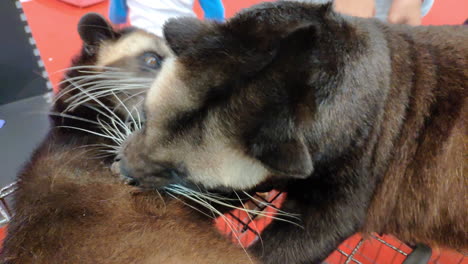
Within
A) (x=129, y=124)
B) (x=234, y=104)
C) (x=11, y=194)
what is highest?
(x=234, y=104)

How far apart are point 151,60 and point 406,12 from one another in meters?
0.93

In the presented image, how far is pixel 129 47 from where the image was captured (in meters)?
0.98

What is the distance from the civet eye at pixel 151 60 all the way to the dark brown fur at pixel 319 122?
1.05 feet

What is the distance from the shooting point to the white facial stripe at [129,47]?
3.12 feet

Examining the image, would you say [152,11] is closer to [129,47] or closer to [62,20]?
[129,47]

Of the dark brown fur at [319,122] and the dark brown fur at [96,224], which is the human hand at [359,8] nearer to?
the dark brown fur at [319,122]

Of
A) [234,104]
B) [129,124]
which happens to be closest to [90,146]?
[129,124]

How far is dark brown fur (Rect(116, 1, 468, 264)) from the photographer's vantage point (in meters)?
0.52

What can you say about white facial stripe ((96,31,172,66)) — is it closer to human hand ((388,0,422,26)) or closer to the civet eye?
the civet eye

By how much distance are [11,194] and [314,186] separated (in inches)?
24.2

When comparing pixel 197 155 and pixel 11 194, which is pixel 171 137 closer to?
pixel 197 155

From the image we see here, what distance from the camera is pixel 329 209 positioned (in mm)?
690

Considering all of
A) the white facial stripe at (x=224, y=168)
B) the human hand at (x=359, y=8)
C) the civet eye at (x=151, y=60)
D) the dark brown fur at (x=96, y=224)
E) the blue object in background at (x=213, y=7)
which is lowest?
the dark brown fur at (x=96, y=224)

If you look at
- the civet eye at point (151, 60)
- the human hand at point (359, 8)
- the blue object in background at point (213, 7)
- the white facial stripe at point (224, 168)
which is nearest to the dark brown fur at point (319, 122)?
the white facial stripe at point (224, 168)
